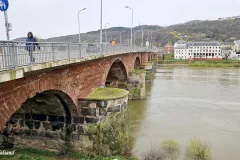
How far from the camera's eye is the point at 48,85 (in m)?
8.92

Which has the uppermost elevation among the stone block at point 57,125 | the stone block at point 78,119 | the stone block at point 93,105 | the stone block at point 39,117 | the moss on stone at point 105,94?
the moss on stone at point 105,94

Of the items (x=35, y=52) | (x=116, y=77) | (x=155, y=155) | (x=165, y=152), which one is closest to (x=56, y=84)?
(x=35, y=52)

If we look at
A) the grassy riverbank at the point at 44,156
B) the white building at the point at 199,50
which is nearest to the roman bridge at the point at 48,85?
the grassy riverbank at the point at 44,156

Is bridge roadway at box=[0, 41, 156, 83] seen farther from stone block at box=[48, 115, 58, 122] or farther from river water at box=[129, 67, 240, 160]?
river water at box=[129, 67, 240, 160]

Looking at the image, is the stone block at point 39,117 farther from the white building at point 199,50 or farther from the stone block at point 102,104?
the white building at point 199,50

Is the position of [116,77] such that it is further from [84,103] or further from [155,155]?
[155,155]

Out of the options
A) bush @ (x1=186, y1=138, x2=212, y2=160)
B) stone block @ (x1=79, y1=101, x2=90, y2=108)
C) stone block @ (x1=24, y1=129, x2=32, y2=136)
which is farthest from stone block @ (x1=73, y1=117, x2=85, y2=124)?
bush @ (x1=186, y1=138, x2=212, y2=160)

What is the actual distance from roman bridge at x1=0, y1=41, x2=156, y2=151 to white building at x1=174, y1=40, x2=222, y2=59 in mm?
92079

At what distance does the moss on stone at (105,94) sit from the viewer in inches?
491

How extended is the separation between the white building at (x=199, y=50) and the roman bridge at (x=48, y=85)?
9208 centimetres

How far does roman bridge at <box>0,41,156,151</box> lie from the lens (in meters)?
6.64

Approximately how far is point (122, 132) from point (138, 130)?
4549 mm

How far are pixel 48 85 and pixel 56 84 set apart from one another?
0.68m

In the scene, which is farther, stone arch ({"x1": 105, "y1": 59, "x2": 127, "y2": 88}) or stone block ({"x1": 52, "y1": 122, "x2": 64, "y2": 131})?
stone arch ({"x1": 105, "y1": 59, "x2": 127, "y2": 88})
